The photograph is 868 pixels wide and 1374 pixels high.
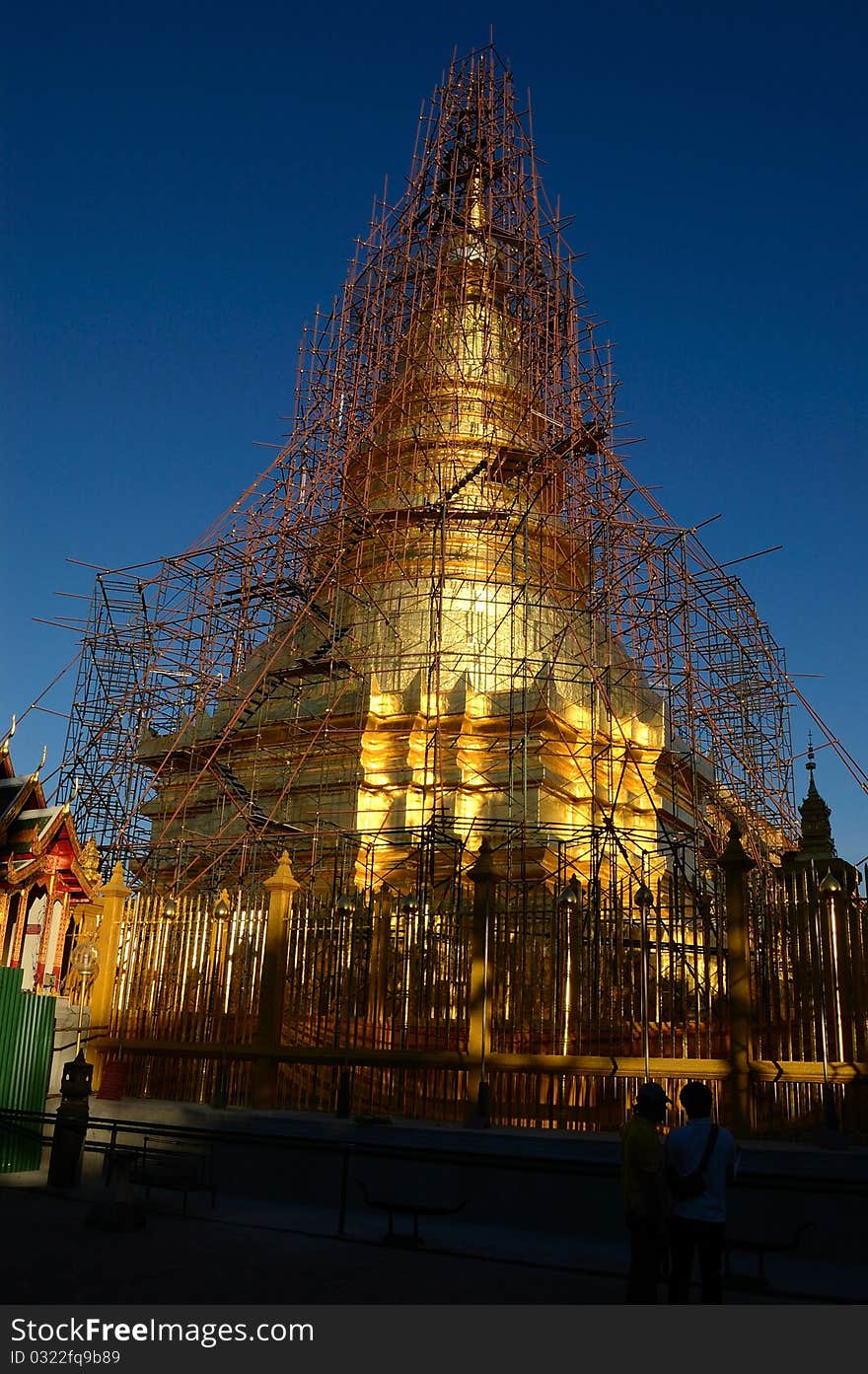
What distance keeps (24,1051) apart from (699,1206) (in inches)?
333

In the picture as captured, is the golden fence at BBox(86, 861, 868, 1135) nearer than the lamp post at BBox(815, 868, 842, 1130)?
No

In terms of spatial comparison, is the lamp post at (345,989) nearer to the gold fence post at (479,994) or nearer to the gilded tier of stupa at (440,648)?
the gold fence post at (479,994)

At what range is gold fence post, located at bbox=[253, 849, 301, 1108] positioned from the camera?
12.1 m

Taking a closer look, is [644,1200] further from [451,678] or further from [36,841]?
[451,678]

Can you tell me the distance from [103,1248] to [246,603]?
17813 mm

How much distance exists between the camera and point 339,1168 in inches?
392

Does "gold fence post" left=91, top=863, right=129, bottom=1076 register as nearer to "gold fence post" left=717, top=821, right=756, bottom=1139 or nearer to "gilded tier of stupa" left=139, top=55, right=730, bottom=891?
"gilded tier of stupa" left=139, top=55, right=730, bottom=891

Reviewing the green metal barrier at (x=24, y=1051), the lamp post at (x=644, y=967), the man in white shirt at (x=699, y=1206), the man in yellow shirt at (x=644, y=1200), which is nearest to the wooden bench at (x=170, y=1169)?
the green metal barrier at (x=24, y=1051)

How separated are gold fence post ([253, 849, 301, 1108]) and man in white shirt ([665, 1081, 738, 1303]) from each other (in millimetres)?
6924

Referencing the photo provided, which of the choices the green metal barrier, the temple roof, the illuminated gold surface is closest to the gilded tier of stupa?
the illuminated gold surface

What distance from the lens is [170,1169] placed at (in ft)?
32.6

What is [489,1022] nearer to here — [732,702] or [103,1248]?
[103,1248]

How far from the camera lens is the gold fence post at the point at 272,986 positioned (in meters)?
12.1
